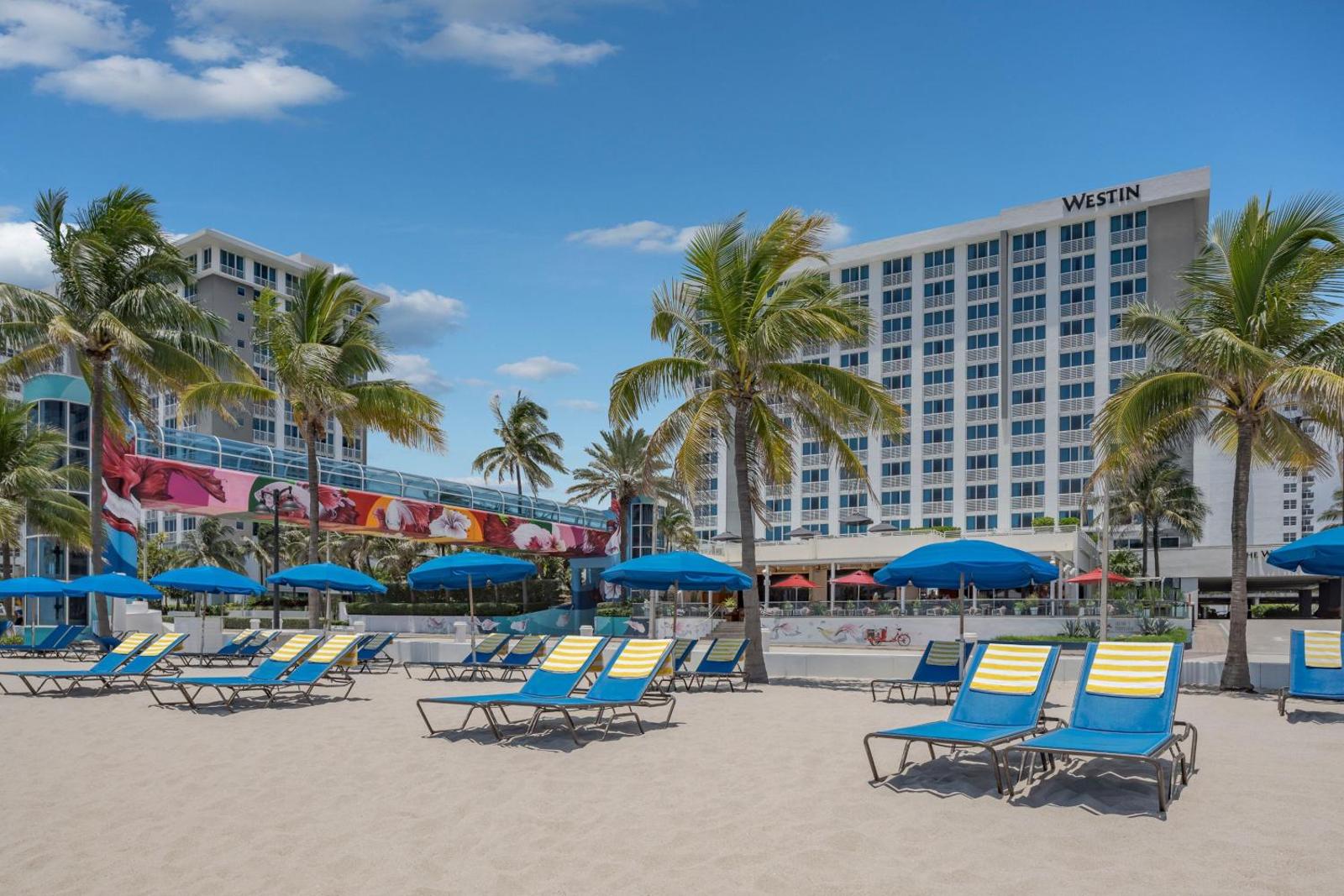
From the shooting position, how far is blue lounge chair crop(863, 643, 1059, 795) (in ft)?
27.4

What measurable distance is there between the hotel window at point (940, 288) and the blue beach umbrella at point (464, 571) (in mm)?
50820

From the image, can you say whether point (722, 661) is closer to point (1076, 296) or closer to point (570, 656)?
point (570, 656)

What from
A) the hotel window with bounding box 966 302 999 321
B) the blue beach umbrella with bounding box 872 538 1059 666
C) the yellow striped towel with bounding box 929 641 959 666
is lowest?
the yellow striped towel with bounding box 929 641 959 666

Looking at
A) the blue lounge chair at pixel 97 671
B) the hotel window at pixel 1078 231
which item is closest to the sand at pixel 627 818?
the blue lounge chair at pixel 97 671

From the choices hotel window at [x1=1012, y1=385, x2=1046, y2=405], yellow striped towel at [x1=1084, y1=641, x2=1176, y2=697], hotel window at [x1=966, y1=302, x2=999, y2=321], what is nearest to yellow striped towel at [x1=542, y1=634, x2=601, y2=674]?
yellow striped towel at [x1=1084, y1=641, x2=1176, y2=697]

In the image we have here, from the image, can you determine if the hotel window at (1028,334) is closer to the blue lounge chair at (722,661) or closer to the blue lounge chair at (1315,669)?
the blue lounge chair at (722,661)

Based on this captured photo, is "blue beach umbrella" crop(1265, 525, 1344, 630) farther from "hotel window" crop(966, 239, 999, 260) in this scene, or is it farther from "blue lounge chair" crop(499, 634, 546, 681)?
"hotel window" crop(966, 239, 999, 260)

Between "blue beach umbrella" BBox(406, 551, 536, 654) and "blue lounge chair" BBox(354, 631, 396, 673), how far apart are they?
1.47m

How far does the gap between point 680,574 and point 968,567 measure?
4823mm

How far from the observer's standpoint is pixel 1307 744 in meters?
10.9

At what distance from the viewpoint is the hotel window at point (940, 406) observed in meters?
67.6

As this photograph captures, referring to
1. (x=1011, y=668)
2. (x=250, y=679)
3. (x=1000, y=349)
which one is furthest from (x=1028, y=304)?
(x=1011, y=668)

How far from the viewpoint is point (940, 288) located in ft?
225

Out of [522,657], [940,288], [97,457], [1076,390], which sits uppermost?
[940,288]
